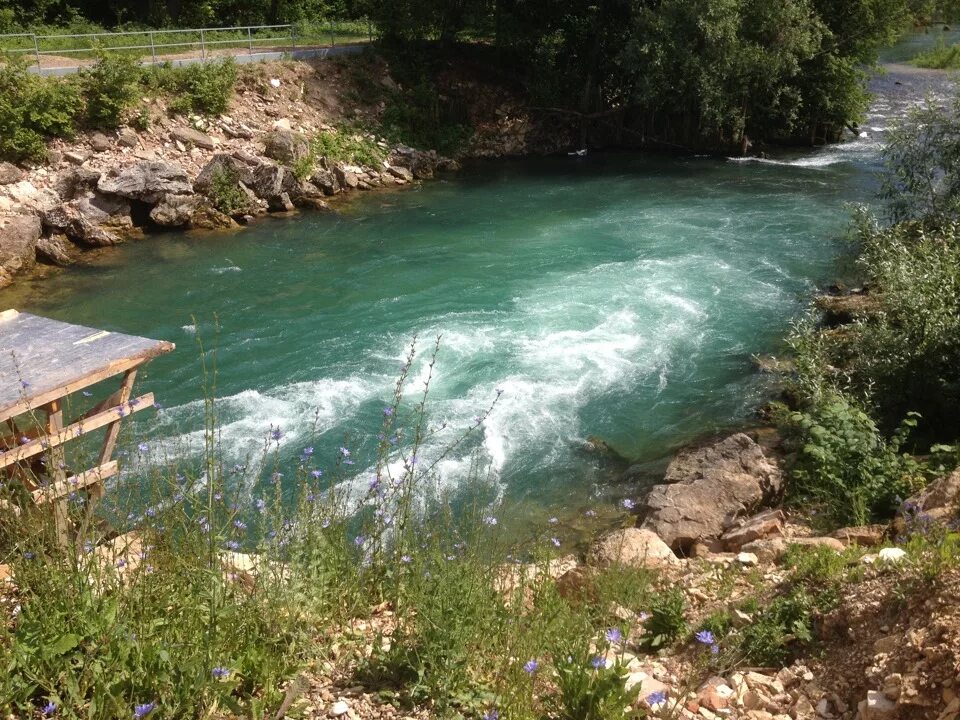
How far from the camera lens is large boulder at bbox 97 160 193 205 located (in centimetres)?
1978

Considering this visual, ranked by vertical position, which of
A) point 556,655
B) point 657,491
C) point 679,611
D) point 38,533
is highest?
point 38,533

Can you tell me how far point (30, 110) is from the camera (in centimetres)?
2017

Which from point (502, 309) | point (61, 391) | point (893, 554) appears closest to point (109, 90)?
point (502, 309)

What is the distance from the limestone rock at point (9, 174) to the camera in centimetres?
1903

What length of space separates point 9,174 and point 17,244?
2.70m

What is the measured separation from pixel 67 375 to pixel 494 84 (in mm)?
26363

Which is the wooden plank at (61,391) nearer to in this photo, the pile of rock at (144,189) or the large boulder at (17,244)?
the large boulder at (17,244)

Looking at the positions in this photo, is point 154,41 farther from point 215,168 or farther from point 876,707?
point 876,707

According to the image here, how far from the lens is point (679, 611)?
552 cm

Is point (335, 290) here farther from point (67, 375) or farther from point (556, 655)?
point (556, 655)

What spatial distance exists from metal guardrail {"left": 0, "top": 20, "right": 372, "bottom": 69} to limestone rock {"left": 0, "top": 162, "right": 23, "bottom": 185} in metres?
3.93

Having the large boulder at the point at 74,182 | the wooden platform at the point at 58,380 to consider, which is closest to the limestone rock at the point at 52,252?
the large boulder at the point at 74,182

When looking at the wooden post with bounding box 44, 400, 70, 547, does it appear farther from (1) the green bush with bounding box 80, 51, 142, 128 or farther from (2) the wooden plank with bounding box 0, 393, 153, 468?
(1) the green bush with bounding box 80, 51, 142, 128

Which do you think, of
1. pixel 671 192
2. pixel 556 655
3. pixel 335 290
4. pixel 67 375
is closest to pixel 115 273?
pixel 335 290
